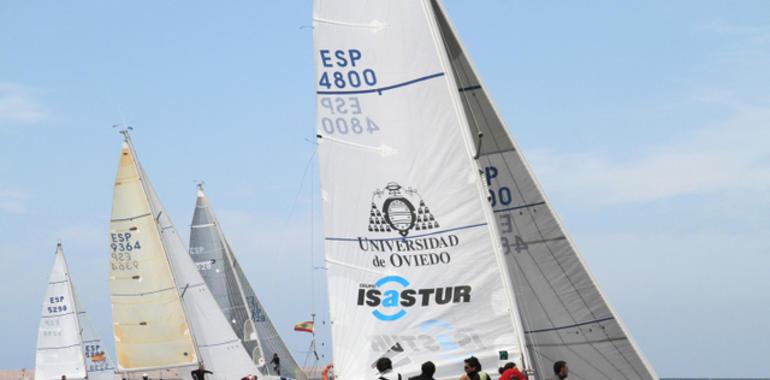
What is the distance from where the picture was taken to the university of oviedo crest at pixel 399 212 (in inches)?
801

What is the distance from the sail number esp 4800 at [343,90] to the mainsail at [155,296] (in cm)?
2042

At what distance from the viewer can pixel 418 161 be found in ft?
66.5

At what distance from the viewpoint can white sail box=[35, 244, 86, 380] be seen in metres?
52.4

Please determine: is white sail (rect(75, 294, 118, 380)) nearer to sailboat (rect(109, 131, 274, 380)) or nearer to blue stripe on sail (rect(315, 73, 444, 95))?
sailboat (rect(109, 131, 274, 380))

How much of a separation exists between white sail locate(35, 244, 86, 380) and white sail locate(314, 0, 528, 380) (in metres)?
33.9

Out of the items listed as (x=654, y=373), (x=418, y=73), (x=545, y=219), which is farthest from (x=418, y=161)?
(x=654, y=373)

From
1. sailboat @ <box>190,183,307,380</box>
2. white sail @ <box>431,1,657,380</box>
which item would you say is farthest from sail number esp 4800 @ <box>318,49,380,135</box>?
sailboat @ <box>190,183,307,380</box>

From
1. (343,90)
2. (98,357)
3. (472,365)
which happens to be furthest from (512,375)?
(98,357)

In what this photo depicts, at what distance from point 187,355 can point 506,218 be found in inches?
773

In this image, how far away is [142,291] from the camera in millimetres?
41031

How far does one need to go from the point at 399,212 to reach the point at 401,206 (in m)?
0.10

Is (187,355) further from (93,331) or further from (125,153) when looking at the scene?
(93,331)

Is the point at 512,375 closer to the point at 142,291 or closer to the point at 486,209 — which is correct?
the point at 486,209

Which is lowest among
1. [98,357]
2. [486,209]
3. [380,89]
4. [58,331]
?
[486,209]
